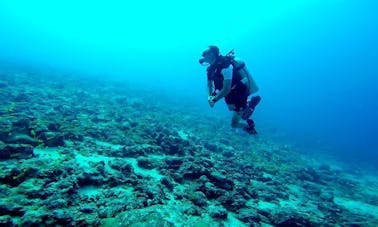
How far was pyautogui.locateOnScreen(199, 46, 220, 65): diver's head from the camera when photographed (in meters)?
7.08

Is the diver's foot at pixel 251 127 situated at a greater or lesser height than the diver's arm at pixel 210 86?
lesser

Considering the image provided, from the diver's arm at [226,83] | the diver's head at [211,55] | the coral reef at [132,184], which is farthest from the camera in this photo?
the diver's head at [211,55]

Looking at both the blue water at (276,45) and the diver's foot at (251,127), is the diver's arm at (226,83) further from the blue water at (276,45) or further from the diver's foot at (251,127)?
the blue water at (276,45)

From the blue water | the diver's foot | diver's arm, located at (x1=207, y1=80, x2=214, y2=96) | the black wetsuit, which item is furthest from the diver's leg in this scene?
the blue water

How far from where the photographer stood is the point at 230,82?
22.4 ft

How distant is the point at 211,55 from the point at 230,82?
0.96 metres

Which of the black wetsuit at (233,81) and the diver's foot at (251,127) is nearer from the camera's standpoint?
the black wetsuit at (233,81)

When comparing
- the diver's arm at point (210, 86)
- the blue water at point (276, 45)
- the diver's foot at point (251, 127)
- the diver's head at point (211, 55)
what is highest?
the blue water at point (276, 45)

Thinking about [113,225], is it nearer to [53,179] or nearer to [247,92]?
[53,179]

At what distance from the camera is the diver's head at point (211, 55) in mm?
7078

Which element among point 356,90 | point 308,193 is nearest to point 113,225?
point 308,193

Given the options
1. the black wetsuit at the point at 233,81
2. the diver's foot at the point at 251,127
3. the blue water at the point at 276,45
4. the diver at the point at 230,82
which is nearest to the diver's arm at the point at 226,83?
the diver at the point at 230,82

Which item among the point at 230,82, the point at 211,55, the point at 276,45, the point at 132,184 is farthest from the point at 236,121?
the point at 276,45

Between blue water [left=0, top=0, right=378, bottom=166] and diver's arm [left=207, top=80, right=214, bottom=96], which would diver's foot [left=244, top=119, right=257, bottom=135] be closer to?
diver's arm [left=207, top=80, right=214, bottom=96]
